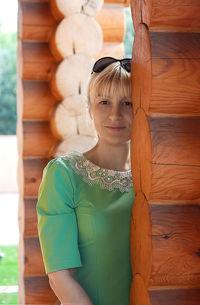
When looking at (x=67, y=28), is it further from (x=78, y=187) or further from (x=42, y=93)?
(x=78, y=187)

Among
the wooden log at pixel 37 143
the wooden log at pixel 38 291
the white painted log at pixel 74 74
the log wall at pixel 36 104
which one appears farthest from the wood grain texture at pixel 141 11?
the wooden log at pixel 38 291

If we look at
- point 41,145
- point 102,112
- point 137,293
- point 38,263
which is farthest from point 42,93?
point 137,293

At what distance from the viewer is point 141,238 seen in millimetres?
1889

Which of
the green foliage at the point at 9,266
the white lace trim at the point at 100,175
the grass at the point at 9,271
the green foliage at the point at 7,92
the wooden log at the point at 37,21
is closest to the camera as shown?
the white lace trim at the point at 100,175

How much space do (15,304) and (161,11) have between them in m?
4.85

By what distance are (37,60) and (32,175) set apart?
3.07ft

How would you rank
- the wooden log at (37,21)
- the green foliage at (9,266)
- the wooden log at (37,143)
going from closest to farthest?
1. the wooden log at (37,21)
2. the wooden log at (37,143)
3. the green foliage at (9,266)

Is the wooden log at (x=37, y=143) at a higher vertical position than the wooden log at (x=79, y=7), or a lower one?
lower

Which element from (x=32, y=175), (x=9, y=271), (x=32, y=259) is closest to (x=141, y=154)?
(x=32, y=175)

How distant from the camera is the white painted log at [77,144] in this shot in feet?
12.5

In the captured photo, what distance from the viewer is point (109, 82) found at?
6.91 feet

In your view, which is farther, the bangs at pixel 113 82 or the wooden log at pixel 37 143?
the wooden log at pixel 37 143

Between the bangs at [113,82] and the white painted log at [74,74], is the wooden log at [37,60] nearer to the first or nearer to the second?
the white painted log at [74,74]

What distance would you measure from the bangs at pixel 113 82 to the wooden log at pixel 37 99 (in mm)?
2137
